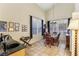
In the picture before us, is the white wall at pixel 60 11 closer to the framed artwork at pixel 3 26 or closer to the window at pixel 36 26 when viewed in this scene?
the window at pixel 36 26

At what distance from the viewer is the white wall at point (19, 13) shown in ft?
7.63

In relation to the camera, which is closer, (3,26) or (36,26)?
(3,26)

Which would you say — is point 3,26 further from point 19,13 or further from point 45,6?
point 45,6

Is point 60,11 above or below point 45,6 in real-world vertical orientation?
below

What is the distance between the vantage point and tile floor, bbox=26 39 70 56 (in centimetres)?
239

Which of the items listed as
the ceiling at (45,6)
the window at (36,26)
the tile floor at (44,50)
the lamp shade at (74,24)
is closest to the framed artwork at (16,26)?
the window at (36,26)

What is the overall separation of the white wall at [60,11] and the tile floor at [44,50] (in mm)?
546

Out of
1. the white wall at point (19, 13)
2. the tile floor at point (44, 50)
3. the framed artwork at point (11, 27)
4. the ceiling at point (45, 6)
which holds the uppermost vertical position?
the ceiling at point (45, 6)

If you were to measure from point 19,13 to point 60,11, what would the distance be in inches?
31.6

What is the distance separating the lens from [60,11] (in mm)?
2361

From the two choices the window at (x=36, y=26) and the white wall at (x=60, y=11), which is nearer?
the white wall at (x=60, y=11)

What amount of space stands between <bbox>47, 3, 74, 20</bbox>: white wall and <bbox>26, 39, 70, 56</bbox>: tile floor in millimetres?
546

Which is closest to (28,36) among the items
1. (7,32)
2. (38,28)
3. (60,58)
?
(38,28)

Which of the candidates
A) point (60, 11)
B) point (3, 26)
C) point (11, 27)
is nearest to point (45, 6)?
point (60, 11)
